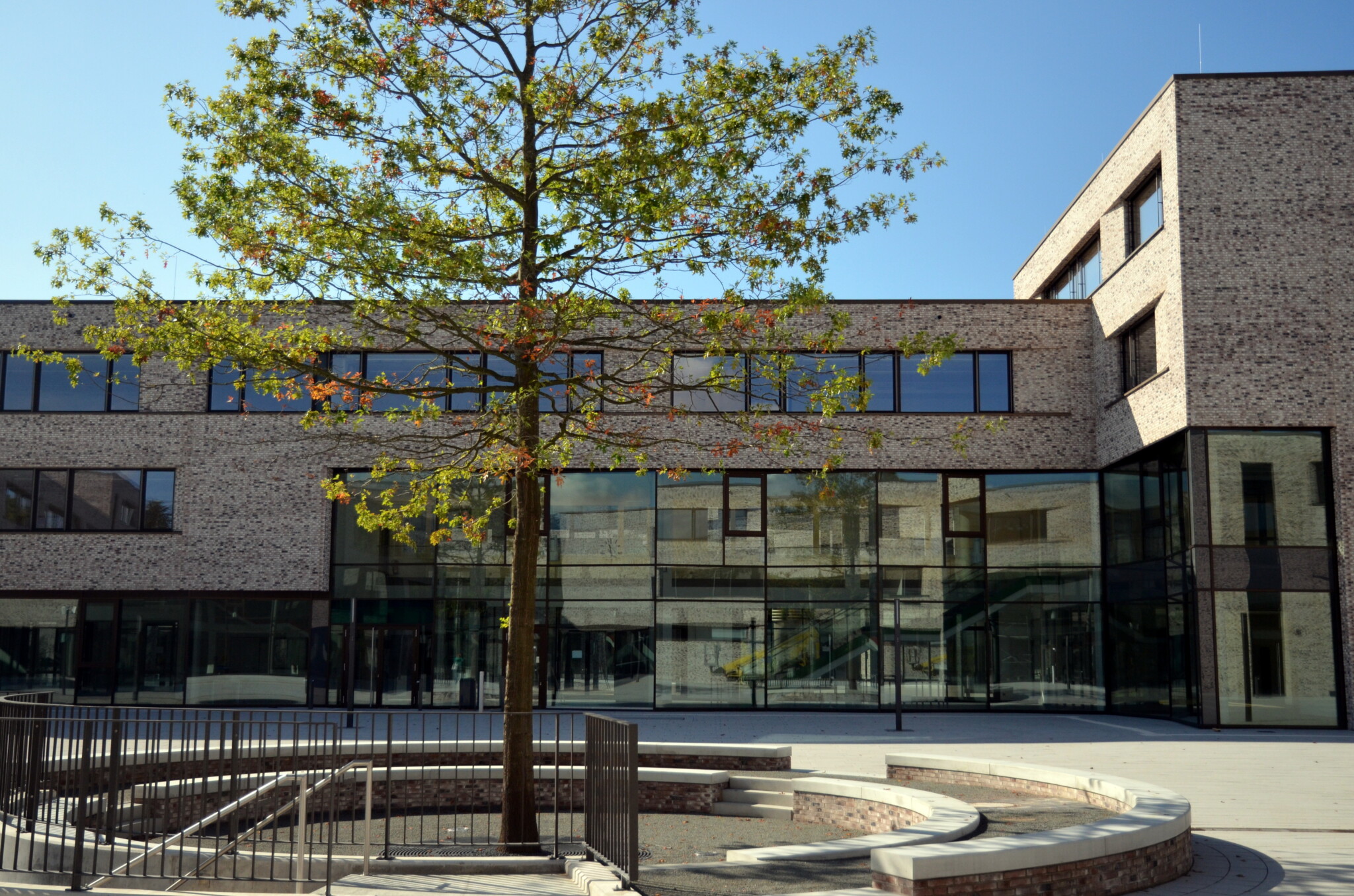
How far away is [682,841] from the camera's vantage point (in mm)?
11188

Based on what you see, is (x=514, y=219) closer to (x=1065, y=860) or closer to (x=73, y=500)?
(x=1065, y=860)

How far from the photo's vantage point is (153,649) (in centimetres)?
2738

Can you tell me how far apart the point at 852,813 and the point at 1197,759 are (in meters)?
7.70

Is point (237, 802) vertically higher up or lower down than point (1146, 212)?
lower down

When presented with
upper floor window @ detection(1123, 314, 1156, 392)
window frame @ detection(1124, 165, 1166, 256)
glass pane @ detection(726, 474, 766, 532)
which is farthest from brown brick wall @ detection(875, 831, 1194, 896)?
glass pane @ detection(726, 474, 766, 532)

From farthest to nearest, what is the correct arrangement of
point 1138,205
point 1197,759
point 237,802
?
point 1138,205 < point 1197,759 < point 237,802

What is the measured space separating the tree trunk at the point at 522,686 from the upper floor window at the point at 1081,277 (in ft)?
66.1

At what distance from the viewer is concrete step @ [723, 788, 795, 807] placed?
42.3 feet

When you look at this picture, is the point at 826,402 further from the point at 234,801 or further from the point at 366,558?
the point at 366,558

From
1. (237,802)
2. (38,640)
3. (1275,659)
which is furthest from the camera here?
(38,640)

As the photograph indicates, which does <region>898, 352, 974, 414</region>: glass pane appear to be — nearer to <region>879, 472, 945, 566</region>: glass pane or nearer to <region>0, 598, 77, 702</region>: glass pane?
<region>879, 472, 945, 566</region>: glass pane

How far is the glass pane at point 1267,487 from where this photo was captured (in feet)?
74.0

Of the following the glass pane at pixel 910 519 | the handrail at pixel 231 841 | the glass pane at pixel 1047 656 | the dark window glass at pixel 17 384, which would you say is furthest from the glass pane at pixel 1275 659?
the dark window glass at pixel 17 384

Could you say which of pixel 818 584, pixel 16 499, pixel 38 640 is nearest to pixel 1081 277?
pixel 818 584
